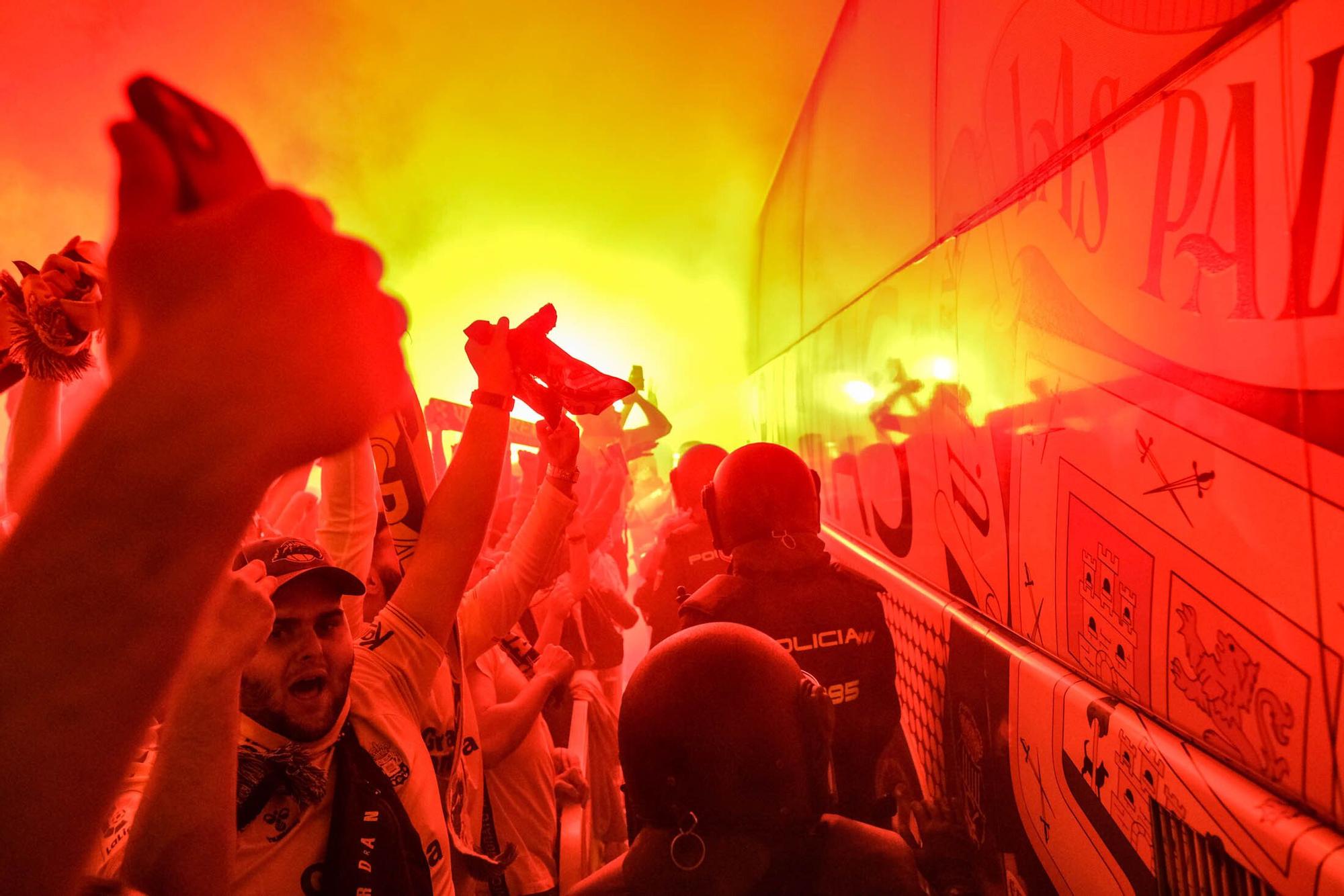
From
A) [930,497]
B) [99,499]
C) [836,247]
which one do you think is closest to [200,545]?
[99,499]

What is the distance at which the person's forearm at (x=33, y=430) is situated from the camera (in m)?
1.58

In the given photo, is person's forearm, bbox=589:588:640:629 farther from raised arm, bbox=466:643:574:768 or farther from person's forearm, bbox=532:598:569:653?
raised arm, bbox=466:643:574:768

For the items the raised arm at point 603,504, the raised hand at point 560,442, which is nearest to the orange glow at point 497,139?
the raised hand at point 560,442

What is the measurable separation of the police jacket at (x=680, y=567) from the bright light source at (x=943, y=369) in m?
1.57

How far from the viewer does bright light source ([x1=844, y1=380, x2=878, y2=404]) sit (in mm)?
2129

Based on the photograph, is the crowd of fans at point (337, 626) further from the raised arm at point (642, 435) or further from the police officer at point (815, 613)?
the raised arm at point (642, 435)

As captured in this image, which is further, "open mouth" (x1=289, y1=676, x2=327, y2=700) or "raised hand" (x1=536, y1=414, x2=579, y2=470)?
"raised hand" (x1=536, y1=414, x2=579, y2=470)

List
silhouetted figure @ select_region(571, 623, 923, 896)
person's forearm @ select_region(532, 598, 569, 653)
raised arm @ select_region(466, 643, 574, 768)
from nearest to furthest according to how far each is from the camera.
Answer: silhouetted figure @ select_region(571, 623, 923, 896) → raised arm @ select_region(466, 643, 574, 768) → person's forearm @ select_region(532, 598, 569, 653)

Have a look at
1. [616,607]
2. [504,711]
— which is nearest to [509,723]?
[504,711]

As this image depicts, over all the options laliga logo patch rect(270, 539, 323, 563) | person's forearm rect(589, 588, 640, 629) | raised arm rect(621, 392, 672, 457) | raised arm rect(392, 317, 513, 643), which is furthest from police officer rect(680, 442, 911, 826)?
raised arm rect(621, 392, 672, 457)

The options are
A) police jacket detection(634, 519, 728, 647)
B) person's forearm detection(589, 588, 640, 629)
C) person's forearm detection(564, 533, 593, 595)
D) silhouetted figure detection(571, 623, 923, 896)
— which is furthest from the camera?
person's forearm detection(589, 588, 640, 629)

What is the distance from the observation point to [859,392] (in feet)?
7.39

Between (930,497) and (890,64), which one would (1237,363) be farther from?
(890,64)

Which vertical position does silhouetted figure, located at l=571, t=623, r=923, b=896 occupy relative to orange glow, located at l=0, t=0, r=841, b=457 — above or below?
below
